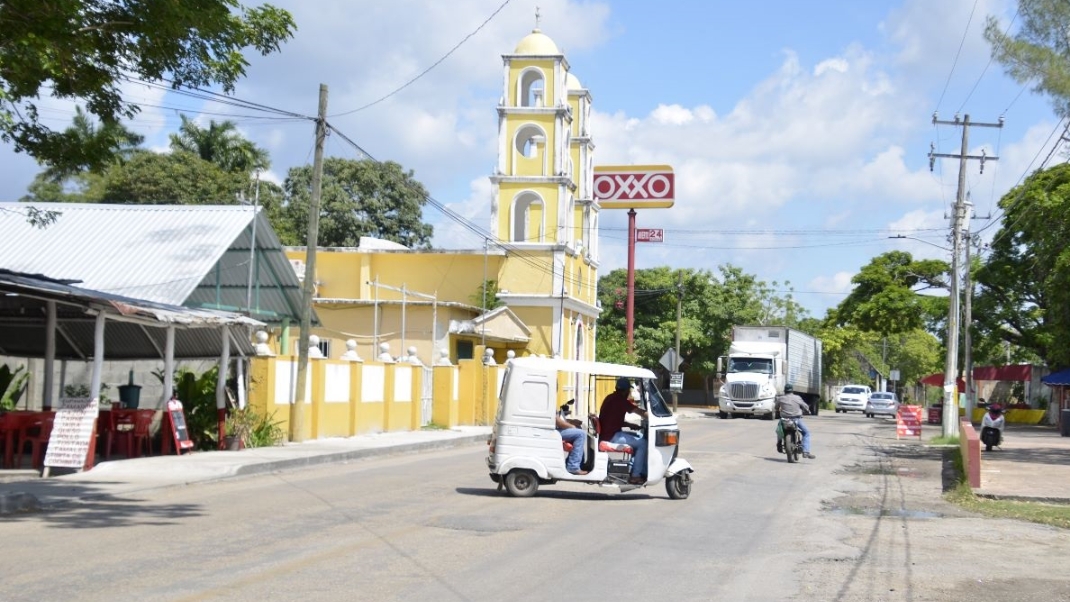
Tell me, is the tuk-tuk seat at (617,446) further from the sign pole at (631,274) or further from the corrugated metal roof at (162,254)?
the sign pole at (631,274)

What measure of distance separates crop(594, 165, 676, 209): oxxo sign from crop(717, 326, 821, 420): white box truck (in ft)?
37.0

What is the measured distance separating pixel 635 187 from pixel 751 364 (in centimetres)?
1459

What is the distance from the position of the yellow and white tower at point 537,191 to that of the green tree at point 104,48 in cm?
3643

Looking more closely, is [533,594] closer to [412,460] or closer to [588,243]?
[412,460]

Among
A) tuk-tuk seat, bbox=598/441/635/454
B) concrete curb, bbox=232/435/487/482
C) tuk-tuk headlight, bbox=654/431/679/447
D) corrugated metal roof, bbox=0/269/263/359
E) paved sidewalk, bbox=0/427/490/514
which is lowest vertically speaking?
concrete curb, bbox=232/435/487/482

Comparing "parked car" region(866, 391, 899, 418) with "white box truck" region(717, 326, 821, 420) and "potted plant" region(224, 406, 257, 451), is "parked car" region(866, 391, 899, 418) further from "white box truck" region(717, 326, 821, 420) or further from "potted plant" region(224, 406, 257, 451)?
"potted plant" region(224, 406, 257, 451)

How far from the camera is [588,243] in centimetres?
5947

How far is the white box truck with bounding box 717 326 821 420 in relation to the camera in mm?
56000

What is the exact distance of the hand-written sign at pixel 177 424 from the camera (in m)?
21.3

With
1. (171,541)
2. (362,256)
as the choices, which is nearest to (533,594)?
(171,541)

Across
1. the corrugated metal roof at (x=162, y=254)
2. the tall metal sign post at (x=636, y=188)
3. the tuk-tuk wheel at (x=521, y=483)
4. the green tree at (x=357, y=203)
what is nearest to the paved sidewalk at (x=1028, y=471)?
the tuk-tuk wheel at (x=521, y=483)

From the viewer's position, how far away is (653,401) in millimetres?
16484

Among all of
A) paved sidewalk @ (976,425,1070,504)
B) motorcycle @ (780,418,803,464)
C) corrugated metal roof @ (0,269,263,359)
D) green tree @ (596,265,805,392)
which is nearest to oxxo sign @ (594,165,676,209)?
green tree @ (596,265,805,392)

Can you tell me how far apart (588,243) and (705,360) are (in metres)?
22.8
